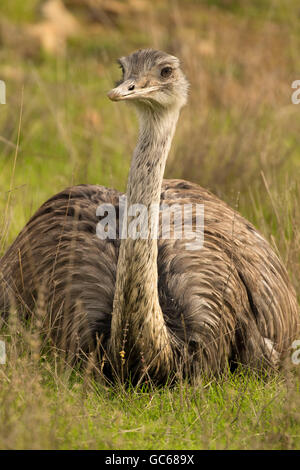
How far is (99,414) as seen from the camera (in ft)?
12.8

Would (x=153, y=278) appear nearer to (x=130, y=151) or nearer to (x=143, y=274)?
(x=143, y=274)

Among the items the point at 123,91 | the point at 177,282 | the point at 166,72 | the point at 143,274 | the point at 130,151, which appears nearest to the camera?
the point at 123,91

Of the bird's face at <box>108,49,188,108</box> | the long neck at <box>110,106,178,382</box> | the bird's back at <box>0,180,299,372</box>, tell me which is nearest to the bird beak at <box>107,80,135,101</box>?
the bird's face at <box>108,49,188,108</box>

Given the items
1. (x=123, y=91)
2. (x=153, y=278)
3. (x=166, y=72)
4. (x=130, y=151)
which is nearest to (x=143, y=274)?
(x=153, y=278)

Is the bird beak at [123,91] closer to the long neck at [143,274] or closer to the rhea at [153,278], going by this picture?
the rhea at [153,278]

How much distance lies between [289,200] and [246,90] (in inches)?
130

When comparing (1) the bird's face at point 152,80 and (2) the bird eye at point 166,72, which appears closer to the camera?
(1) the bird's face at point 152,80

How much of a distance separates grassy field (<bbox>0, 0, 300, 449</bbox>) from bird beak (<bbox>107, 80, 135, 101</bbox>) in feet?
3.41

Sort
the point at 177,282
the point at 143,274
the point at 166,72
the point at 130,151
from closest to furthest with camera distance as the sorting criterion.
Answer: the point at 143,274 → the point at 166,72 → the point at 177,282 → the point at 130,151

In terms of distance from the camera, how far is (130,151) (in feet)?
24.0

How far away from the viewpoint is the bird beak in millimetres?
3840

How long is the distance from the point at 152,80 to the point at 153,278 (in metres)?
0.90

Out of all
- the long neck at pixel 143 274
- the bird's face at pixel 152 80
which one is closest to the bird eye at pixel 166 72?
the bird's face at pixel 152 80

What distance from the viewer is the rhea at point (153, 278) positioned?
4180 millimetres
